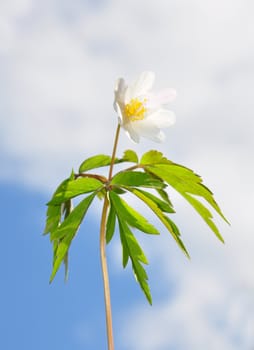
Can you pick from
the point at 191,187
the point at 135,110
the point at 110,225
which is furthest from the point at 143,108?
the point at 110,225

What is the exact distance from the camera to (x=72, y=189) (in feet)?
6.61

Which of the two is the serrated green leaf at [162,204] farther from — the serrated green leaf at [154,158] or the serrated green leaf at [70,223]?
the serrated green leaf at [70,223]

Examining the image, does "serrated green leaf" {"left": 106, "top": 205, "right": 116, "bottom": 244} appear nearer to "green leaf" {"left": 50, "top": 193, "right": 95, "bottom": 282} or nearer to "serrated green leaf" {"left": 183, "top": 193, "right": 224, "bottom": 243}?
"green leaf" {"left": 50, "top": 193, "right": 95, "bottom": 282}

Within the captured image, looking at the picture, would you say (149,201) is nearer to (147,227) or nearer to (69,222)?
Answer: (147,227)

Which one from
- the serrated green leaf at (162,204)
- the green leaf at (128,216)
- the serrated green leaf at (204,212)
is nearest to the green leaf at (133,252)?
the green leaf at (128,216)

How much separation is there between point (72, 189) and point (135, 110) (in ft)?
1.14

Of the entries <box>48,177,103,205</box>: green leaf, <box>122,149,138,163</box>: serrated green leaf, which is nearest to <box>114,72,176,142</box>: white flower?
<box>122,149,138,163</box>: serrated green leaf

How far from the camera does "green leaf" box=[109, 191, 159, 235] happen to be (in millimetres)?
2051

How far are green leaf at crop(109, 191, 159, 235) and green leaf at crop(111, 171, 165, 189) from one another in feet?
0.19

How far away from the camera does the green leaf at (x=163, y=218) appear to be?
201 centimetres

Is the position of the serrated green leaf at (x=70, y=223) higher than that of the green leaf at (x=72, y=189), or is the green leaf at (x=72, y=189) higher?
the green leaf at (x=72, y=189)

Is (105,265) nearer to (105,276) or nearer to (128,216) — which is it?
(105,276)

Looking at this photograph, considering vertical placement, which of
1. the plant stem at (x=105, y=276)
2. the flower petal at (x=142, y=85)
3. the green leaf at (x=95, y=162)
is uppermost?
the flower petal at (x=142, y=85)

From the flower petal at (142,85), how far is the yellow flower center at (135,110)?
0.02 metres
